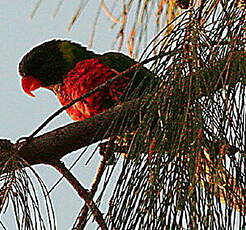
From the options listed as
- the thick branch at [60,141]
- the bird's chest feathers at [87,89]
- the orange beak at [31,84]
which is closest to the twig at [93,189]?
the thick branch at [60,141]

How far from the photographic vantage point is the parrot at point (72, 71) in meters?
2.09

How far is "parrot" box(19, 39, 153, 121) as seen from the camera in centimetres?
209

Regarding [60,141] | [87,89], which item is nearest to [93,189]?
[60,141]

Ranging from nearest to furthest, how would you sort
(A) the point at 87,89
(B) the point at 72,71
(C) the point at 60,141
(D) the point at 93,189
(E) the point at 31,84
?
(D) the point at 93,189, (C) the point at 60,141, (A) the point at 87,89, (B) the point at 72,71, (E) the point at 31,84

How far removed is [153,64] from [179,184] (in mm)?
210

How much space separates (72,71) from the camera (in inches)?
90.8

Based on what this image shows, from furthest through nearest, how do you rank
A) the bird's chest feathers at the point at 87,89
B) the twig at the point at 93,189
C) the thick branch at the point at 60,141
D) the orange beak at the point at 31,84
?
the orange beak at the point at 31,84 < the bird's chest feathers at the point at 87,89 < the thick branch at the point at 60,141 < the twig at the point at 93,189

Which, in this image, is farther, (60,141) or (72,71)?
(72,71)

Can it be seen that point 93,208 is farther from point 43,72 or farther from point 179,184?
point 43,72

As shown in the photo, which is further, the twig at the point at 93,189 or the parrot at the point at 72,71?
the parrot at the point at 72,71

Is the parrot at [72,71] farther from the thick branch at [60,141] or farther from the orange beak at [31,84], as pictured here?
the thick branch at [60,141]

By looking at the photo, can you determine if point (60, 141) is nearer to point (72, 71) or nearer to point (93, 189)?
point (93, 189)

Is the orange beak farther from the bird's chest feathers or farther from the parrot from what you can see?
the bird's chest feathers

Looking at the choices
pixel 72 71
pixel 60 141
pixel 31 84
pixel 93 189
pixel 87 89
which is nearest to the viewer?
pixel 93 189
